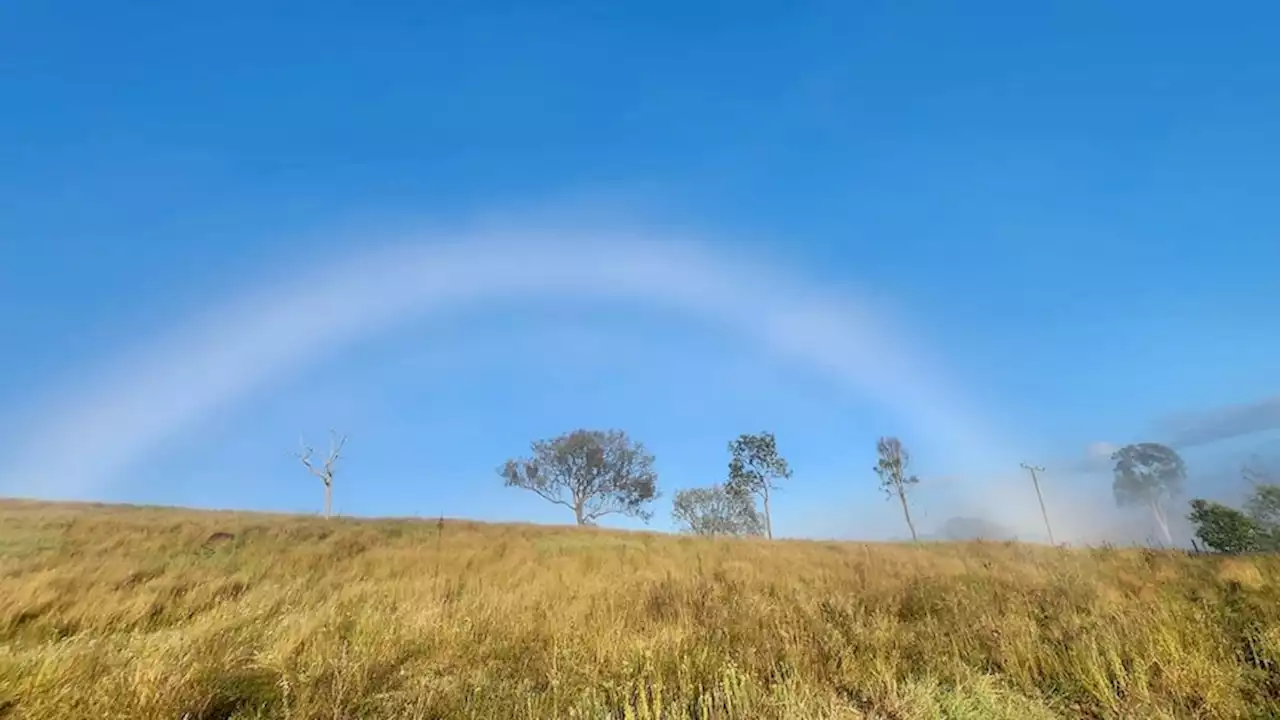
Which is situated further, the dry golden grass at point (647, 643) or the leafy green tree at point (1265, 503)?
the leafy green tree at point (1265, 503)

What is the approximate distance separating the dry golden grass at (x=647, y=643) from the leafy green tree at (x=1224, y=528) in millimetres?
29388

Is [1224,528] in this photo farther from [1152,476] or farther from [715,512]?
[1152,476]

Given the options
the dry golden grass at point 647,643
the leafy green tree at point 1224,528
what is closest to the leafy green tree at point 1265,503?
the leafy green tree at point 1224,528

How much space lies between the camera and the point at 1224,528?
31672 mm

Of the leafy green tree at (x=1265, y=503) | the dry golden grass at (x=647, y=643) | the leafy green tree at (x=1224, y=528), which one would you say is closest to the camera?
the dry golden grass at (x=647, y=643)

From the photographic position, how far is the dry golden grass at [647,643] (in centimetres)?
386

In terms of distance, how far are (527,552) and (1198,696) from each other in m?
14.9

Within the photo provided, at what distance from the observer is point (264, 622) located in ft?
21.9

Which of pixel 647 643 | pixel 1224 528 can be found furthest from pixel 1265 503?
pixel 647 643

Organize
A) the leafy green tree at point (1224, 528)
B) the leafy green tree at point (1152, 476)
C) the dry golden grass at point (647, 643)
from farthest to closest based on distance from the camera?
the leafy green tree at point (1152, 476) → the leafy green tree at point (1224, 528) → the dry golden grass at point (647, 643)

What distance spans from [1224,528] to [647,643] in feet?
140

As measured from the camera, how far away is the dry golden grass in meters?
3.86

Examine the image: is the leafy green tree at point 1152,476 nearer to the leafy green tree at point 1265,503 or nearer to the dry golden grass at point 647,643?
the leafy green tree at point 1265,503

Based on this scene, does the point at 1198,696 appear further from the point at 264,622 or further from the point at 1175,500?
the point at 1175,500
